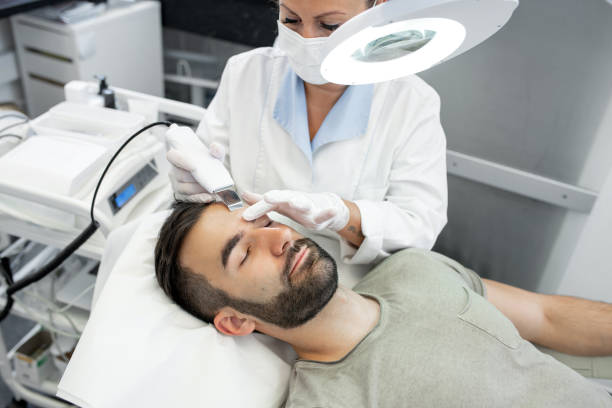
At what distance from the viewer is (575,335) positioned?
47.6 inches

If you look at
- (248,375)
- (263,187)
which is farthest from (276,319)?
(263,187)

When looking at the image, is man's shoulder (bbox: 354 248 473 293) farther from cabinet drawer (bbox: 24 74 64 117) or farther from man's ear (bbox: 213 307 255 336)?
cabinet drawer (bbox: 24 74 64 117)

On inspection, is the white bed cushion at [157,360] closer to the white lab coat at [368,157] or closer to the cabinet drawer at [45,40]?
the white lab coat at [368,157]

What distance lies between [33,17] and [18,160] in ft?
3.50

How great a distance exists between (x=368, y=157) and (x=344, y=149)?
0.07 metres

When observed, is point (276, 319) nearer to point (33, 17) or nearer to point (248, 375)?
point (248, 375)

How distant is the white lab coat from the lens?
3.82ft

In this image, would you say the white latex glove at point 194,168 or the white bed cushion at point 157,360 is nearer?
the white bed cushion at point 157,360

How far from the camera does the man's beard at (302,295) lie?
98 cm

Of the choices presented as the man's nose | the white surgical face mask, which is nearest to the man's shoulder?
the man's nose

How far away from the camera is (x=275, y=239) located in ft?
3.37

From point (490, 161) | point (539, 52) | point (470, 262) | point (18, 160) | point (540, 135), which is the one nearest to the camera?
point (18, 160)

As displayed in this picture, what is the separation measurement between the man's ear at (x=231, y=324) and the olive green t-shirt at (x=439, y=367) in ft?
0.45

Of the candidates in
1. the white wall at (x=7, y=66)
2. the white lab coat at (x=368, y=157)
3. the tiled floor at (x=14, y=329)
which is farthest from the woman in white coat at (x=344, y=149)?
the white wall at (x=7, y=66)
